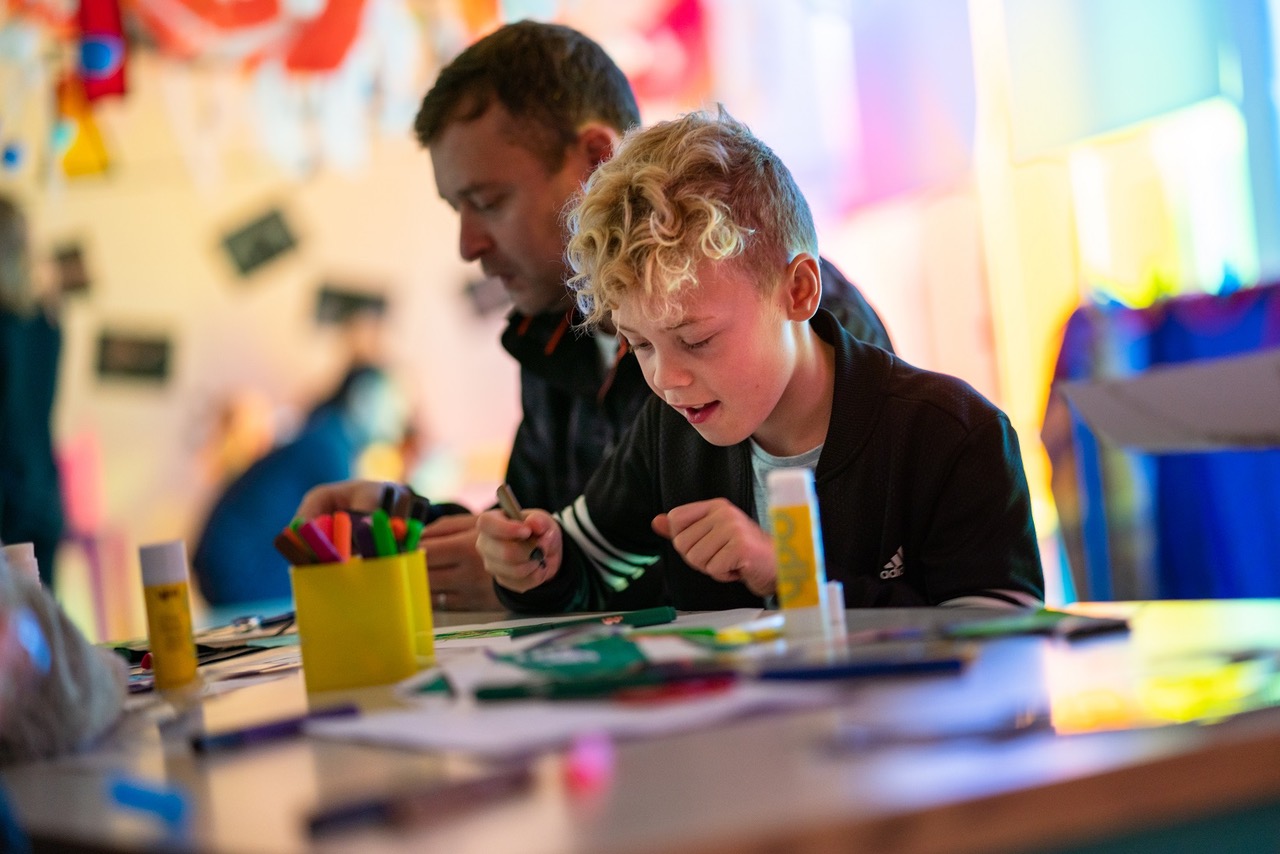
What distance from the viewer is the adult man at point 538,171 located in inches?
70.3

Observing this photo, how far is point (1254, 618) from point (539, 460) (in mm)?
1292

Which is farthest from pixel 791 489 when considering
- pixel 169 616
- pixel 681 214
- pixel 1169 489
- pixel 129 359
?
pixel 129 359

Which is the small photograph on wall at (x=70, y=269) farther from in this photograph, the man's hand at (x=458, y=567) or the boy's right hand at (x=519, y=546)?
the boy's right hand at (x=519, y=546)

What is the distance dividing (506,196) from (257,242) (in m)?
1.91

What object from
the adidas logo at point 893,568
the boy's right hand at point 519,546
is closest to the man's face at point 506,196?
the boy's right hand at point 519,546

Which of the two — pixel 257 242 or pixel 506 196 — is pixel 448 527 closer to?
pixel 506 196

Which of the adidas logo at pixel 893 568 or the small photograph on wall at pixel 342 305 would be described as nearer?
the adidas logo at pixel 893 568

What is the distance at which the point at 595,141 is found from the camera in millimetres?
1833

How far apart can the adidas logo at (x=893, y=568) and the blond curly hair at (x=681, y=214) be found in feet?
0.93

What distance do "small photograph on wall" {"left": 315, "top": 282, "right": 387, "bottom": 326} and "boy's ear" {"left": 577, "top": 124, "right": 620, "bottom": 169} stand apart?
5.96 feet

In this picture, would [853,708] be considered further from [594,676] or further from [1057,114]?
[1057,114]

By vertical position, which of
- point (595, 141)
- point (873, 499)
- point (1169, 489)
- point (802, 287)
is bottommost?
point (1169, 489)

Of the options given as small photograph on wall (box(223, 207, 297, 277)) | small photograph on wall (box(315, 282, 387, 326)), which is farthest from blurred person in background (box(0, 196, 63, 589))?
small photograph on wall (box(315, 282, 387, 326))

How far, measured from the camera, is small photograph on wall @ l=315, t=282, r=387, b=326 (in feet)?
11.6
